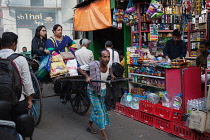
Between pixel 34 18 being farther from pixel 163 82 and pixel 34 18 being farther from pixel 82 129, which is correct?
pixel 82 129

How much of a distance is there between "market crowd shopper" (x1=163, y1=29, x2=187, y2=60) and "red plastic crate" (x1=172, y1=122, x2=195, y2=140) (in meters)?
2.19

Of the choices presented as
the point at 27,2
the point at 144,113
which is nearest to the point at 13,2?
the point at 27,2

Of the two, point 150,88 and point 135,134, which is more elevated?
point 150,88

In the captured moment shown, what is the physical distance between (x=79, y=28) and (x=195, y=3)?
4.75 metres

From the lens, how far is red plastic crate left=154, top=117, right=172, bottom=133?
4.66 meters

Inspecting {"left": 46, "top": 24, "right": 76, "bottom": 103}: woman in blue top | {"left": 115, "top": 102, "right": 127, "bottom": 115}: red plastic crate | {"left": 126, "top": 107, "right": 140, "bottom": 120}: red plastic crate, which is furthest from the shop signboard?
{"left": 126, "top": 107, "right": 140, "bottom": 120}: red plastic crate

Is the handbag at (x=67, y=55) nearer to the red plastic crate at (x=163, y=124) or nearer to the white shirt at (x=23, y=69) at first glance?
the white shirt at (x=23, y=69)

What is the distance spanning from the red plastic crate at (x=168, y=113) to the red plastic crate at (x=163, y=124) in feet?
0.28

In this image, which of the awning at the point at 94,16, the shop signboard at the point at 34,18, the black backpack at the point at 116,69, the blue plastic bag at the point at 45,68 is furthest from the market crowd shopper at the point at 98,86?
the shop signboard at the point at 34,18

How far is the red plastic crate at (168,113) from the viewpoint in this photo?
4.64 meters

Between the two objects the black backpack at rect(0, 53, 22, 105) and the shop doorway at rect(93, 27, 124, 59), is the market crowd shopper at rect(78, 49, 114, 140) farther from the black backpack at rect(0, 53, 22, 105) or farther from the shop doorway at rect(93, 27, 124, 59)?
the shop doorway at rect(93, 27, 124, 59)

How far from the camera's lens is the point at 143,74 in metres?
6.35

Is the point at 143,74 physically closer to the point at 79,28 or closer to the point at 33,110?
the point at 33,110

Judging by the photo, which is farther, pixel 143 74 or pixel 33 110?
pixel 143 74
